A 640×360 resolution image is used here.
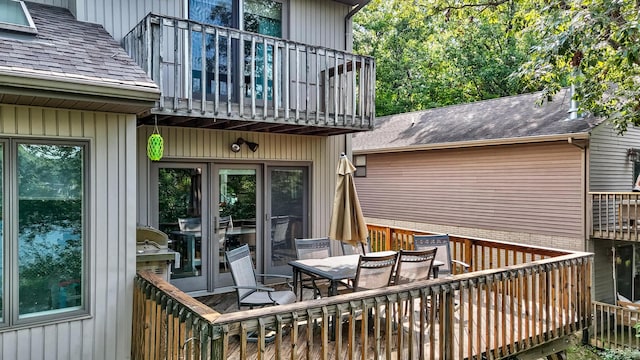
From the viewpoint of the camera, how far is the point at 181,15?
621 cm

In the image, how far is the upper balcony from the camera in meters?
5.12

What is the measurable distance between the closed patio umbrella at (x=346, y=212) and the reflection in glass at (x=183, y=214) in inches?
94.6

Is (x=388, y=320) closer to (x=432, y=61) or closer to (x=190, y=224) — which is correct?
(x=190, y=224)

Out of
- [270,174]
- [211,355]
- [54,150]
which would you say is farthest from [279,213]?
[211,355]

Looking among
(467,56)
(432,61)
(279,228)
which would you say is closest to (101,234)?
(279,228)

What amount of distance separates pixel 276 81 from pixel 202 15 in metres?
1.77

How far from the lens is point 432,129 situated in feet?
44.9

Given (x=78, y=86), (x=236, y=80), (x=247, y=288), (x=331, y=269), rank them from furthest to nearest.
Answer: (x=236, y=80)
(x=331, y=269)
(x=247, y=288)
(x=78, y=86)

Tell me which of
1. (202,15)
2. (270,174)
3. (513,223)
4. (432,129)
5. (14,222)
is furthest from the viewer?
(432,129)

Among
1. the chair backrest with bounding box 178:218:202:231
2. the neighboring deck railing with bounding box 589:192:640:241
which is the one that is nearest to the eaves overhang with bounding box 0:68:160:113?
the chair backrest with bounding box 178:218:202:231

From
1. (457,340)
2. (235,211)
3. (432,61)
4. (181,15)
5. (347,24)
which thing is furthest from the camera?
(432,61)

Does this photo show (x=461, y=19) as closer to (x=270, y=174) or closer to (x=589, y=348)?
(x=270, y=174)

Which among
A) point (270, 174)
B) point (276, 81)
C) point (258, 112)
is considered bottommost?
point (270, 174)

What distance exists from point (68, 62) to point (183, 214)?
3.20 metres
